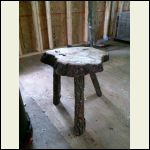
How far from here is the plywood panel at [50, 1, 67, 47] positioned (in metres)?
3.23

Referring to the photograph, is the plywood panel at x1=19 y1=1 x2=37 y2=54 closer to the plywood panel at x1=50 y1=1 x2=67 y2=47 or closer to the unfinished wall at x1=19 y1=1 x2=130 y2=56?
the unfinished wall at x1=19 y1=1 x2=130 y2=56

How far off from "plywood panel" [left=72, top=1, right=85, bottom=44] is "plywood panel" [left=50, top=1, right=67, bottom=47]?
0.80 feet

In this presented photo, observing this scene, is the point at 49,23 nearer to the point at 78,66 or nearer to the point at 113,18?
the point at 113,18

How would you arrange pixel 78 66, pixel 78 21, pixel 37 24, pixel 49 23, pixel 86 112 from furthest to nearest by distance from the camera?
pixel 78 21 → pixel 49 23 → pixel 37 24 → pixel 86 112 → pixel 78 66

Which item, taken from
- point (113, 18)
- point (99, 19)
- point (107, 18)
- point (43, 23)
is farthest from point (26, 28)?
point (113, 18)

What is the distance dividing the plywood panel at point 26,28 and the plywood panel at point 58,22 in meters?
0.44

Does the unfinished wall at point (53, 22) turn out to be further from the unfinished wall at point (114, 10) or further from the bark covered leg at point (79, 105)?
the bark covered leg at point (79, 105)

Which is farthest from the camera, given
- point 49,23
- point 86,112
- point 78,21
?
point 78,21

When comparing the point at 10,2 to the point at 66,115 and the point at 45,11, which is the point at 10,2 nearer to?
the point at 66,115

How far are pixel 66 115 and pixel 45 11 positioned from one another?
2301 mm

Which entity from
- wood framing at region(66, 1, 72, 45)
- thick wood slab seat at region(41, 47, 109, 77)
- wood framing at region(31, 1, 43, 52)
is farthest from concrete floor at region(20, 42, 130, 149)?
wood framing at region(66, 1, 72, 45)

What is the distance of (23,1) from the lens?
290cm

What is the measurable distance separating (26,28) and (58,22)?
0.67 m

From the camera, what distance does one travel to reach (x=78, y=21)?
143 inches
